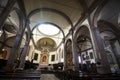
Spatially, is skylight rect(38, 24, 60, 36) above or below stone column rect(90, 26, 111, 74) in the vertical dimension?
above

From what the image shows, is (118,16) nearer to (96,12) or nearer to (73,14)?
(96,12)

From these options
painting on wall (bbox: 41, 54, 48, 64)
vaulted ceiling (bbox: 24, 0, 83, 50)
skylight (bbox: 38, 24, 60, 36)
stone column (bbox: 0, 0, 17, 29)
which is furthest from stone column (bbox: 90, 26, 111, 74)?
painting on wall (bbox: 41, 54, 48, 64)

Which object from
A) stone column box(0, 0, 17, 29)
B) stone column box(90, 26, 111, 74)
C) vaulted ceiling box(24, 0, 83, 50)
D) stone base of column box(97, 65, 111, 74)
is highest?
vaulted ceiling box(24, 0, 83, 50)

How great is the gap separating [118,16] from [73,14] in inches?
195

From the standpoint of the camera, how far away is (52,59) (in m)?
22.9

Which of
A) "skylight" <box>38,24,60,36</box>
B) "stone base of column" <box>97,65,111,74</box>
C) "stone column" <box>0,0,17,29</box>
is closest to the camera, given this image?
"stone column" <box>0,0,17,29</box>

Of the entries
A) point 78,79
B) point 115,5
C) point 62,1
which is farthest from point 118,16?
point 78,79

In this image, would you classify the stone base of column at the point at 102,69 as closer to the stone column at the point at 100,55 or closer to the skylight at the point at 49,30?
the stone column at the point at 100,55

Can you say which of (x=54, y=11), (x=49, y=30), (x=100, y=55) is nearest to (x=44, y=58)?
(x=49, y=30)

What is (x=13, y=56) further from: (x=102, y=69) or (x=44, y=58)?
(x=44, y=58)

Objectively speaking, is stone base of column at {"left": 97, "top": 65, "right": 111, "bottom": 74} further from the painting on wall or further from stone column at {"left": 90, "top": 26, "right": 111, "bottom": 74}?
the painting on wall

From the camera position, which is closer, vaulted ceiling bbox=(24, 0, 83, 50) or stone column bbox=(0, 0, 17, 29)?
stone column bbox=(0, 0, 17, 29)

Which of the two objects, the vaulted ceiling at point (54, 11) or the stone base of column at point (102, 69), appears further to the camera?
the vaulted ceiling at point (54, 11)

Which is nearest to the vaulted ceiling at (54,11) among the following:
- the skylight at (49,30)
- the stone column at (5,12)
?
the stone column at (5,12)
